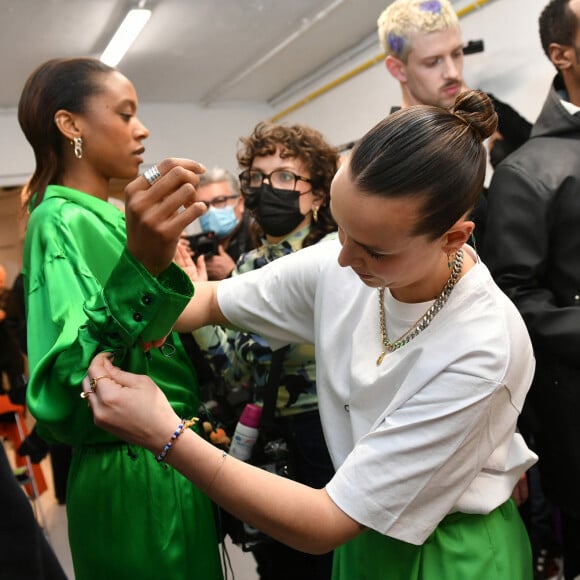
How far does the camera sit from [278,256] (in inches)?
65.6

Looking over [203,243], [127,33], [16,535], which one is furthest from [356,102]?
[16,535]

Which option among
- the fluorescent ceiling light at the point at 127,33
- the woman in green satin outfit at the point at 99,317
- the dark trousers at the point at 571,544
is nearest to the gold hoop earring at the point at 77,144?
the woman in green satin outfit at the point at 99,317

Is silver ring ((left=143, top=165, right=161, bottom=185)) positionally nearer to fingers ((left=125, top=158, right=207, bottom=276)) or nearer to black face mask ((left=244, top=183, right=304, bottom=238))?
fingers ((left=125, top=158, right=207, bottom=276))

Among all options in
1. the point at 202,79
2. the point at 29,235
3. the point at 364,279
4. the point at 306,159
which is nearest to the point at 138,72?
the point at 202,79

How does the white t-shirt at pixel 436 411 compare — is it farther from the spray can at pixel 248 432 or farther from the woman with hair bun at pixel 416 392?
the spray can at pixel 248 432

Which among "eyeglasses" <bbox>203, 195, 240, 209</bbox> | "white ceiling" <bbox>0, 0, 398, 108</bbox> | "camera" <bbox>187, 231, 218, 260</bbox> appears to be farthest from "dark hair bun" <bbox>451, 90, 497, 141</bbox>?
"white ceiling" <bbox>0, 0, 398, 108</bbox>

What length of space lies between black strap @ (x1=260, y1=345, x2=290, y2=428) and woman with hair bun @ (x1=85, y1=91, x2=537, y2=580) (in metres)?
0.59

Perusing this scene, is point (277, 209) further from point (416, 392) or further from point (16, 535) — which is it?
point (16, 535)

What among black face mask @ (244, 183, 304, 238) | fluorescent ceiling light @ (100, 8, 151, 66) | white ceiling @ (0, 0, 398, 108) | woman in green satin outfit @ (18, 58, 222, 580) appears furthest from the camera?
fluorescent ceiling light @ (100, 8, 151, 66)

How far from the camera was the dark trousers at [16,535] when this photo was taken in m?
0.69

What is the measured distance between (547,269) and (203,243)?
3.76 ft

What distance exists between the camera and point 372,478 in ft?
2.63

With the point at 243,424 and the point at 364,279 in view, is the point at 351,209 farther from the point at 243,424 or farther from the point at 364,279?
the point at 243,424

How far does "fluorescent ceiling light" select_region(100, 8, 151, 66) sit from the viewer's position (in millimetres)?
3051
